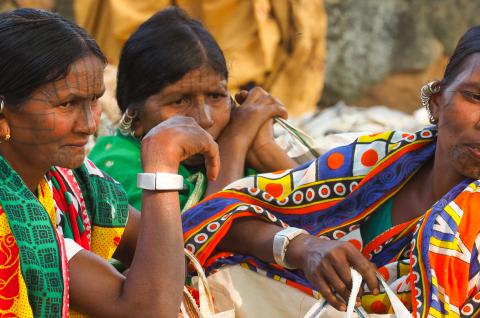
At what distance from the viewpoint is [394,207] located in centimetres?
325

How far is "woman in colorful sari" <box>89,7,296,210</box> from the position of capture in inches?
153

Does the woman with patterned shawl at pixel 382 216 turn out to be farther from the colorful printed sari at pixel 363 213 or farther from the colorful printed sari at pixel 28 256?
the colorful printed sari at pixel 28 256

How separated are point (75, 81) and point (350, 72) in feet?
30.9

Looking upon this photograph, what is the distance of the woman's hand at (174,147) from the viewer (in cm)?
279

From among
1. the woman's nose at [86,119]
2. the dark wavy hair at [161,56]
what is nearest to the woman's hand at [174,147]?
the woman's nose at [86,119]

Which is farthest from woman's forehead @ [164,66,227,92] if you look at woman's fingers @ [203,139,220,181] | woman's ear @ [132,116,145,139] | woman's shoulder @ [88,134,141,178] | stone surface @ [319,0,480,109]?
stone surface @ [319,0,480,109]

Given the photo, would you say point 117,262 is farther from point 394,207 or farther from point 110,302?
point 394,207

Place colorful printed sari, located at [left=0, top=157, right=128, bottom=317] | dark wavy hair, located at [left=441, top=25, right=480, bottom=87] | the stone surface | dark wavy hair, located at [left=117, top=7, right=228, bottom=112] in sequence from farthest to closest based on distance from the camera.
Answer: the stone surface → dark wavy hair, located at [left=117, top=7, right=228, bottom=112] → dark wavy hair, located at [left=441, top=25, right=480, bottom=87] → colorful printed sari, located at [left=0, top=157, right=128, bottom=317]

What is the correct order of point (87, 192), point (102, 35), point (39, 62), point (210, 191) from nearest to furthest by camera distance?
point (39, 62), point (87, 192), point (210, 191), point (102, 35)

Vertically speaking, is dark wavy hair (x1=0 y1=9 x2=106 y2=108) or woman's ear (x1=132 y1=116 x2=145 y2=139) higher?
dark wavy hair (x1=0 y1=9 x2=106 y2=108)

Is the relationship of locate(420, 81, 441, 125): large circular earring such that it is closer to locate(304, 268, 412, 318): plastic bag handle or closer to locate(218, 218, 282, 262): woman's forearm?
locate(218, 218, 282, 262): woman's forearm

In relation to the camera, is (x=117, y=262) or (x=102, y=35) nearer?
(x=117, y=262)

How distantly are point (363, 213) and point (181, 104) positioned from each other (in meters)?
0.96

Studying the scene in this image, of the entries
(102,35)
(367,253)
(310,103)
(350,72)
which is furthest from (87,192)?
(350,72)
